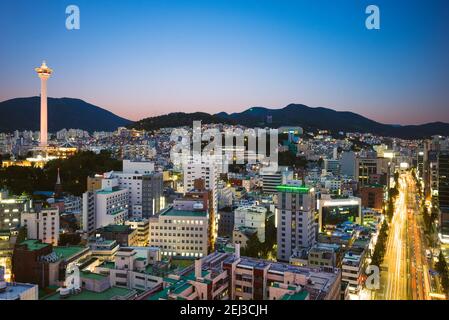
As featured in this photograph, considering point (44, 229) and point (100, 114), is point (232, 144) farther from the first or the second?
point (44, 229)

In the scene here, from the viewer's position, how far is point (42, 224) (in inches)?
272

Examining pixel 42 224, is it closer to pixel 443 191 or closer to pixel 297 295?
A: pixel 297 295

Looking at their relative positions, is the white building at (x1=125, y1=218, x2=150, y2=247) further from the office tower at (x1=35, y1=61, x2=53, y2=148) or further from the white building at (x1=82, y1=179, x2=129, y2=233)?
the office tower at (x1=35, y1=61, x2=53, y2=148)

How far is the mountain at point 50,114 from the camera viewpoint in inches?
696

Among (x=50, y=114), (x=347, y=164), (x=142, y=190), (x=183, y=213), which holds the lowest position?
(x=183, y=213)

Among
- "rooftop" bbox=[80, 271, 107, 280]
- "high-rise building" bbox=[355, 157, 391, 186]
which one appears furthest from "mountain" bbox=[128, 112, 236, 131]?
"rooftop" bbox=[80, 271, 107, 280]

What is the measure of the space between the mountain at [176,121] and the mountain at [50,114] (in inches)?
149

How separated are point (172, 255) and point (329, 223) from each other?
3.94 m

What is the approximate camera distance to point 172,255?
6.86 metres

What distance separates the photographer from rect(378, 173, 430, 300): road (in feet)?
19.2

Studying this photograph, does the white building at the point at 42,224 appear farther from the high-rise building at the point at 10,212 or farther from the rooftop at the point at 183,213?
the rooftop at the point at 183,213

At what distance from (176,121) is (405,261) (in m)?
22.9

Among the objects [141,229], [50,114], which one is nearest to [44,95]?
[50,114]

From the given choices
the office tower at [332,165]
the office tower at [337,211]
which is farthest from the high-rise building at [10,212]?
the office tower at [332,165]
